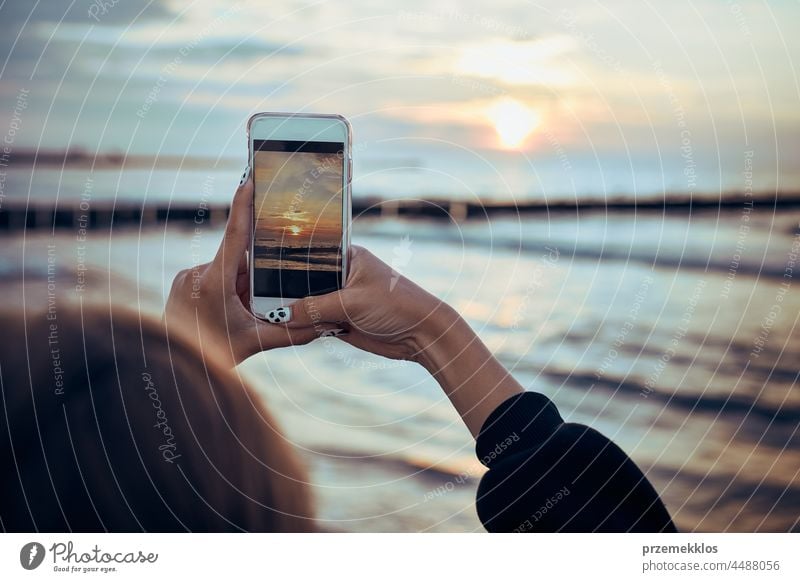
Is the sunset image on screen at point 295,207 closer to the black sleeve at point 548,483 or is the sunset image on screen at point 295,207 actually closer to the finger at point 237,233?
the finger at point 237,233

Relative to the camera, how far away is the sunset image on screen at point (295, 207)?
0.88 metres

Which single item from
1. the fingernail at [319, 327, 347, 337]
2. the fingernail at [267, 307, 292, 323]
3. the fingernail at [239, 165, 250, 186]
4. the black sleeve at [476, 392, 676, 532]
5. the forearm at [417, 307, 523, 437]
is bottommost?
the black sleeve at [476, 392, 676, 532]

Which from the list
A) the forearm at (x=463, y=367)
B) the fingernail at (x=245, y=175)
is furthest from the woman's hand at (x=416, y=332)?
the fingernail at (x=245, y=175)

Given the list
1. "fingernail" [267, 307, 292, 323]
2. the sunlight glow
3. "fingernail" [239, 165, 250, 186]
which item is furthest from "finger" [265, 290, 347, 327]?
the sunlight glow

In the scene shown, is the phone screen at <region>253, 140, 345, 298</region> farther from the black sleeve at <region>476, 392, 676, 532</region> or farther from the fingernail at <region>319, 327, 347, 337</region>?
the black sleeve at <region>476, 392, 676, 532</region>

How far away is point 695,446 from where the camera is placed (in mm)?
990

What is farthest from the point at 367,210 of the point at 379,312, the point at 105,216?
the point at 105,216

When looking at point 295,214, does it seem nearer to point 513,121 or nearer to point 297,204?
point 297,204

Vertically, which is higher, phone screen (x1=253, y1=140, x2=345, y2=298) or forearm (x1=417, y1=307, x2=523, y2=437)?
phone screen (x1=253, y1=140, x2=345, y2=298)

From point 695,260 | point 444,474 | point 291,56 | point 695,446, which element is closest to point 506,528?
point 444,474

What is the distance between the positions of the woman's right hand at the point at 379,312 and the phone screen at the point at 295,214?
24mm

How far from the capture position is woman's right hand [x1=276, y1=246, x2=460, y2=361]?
916mm
